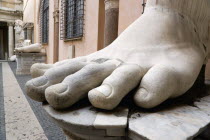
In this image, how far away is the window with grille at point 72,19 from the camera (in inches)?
141

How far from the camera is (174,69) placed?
0.58 metres

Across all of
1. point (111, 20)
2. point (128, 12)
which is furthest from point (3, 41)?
point (128, 12)

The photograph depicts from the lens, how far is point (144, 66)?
607 mm

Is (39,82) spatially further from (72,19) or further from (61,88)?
(72,19)

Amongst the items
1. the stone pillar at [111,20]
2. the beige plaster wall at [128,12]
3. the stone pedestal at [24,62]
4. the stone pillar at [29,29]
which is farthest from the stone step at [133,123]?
the stone pillar at [29,29]

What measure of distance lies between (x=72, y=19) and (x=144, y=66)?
3.65m

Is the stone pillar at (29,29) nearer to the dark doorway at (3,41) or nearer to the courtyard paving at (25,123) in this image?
the courtyard paving at (25,123)

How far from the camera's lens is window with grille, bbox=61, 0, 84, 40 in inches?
141

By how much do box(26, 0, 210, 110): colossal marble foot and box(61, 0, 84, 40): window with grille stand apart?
2.74 m

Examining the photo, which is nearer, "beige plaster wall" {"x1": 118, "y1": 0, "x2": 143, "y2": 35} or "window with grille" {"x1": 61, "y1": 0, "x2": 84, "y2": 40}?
"beige plaster wall" {"x1": 118, "y1": 0, "x2": 143, "y2": 35}

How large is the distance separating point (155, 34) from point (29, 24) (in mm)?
9875

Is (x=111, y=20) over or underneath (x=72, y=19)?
underneath

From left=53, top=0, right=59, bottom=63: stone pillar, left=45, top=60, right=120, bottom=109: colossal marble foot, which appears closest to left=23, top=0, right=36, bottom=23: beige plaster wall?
left=53, top=0, right=59, bottom=63: stone pillar

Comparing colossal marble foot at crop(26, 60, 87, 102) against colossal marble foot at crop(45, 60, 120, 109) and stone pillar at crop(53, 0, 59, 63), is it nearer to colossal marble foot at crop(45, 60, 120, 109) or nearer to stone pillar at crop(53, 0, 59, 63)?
colossal marble foot at crop(45, 60, 120, 109)
